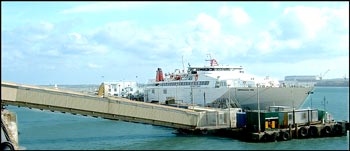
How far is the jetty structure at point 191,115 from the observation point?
123 ft

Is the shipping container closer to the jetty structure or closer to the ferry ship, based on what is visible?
the jetty structure

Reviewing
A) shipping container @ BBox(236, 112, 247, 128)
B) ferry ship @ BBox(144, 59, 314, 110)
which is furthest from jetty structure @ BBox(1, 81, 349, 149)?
ferry ship @ BBox(144, 59, 314, 110)

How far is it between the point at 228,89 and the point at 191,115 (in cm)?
2066

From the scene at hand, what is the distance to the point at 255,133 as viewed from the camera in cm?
3716

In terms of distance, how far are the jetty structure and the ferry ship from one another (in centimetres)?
1290

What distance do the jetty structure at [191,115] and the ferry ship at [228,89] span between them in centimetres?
1290

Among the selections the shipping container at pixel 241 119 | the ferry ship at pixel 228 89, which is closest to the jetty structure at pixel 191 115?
the shipping container at pixel 241 119

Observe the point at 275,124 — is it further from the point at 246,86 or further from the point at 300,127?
the point at 246,86

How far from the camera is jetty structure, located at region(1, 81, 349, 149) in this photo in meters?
37.5

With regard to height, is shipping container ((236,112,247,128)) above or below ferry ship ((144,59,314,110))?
below

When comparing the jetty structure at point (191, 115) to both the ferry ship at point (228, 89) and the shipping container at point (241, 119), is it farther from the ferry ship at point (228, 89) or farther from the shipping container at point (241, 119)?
the ferry ship at point (228, 89)

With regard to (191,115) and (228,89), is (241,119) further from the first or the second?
(228,89)

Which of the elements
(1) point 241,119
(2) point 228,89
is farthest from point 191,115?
(2) point 228,89

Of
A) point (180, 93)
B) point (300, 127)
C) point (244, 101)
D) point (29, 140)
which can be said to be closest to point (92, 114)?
point (29, 140)
